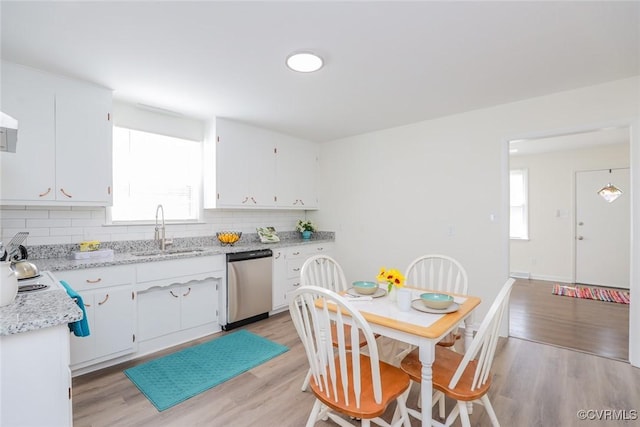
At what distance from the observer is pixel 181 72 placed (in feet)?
7.66

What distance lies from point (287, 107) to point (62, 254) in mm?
2477

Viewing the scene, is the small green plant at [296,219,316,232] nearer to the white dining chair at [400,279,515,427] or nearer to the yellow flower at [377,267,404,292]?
the yellow flower at [377,267,404,292]

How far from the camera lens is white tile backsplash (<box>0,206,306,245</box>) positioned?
2.44 metres

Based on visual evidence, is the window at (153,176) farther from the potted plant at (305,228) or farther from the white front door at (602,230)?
the white front door at (602,230)

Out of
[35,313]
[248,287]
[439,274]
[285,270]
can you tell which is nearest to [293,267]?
[285,270]

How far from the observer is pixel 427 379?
1.43 m

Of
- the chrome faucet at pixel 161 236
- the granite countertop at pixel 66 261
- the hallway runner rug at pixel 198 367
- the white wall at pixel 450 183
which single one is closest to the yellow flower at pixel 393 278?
the hallway runner rug at pixel 198 367

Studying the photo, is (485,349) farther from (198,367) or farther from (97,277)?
(97,277)

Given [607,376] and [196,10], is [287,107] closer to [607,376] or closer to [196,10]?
[196,10]

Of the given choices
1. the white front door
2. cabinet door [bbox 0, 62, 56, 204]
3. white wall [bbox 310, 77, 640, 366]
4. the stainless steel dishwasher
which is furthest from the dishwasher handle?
the white front door

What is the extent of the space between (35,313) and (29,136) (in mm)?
1815

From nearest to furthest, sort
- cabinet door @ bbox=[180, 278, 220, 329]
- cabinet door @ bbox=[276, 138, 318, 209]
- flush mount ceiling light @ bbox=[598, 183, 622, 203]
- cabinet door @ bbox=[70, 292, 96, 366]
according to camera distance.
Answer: cabinet door @ bbox=[70, 292, 96, 366] < cabinet door @ bbox=[180, 278, 220, 329] < cabinet door @ bbox=[276, 138, 318, 209] < flush mount ceiling light @ bbox=[598, 183, 622, 203]

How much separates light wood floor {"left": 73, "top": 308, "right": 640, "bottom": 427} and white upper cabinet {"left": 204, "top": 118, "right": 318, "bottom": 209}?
1.92 meters

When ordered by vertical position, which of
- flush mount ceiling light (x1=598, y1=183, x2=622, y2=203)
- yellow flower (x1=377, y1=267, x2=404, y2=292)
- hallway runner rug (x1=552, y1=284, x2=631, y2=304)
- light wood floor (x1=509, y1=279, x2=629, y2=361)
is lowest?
light wood floor (x1=509, y1=279, x2=629, y2=361)
